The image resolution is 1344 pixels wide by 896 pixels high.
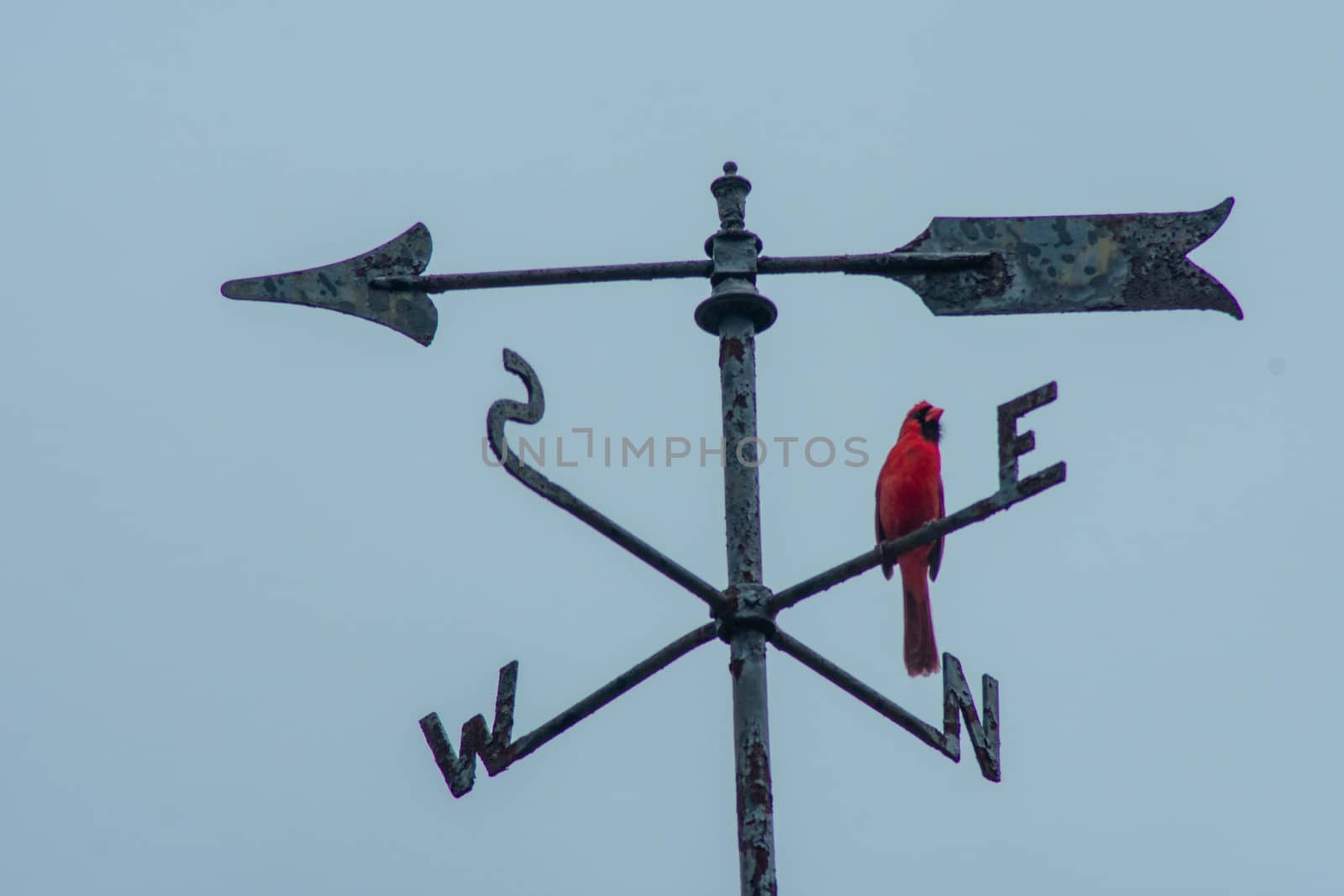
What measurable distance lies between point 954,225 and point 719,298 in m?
0.64

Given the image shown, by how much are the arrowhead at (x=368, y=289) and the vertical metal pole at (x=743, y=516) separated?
697 millimetres

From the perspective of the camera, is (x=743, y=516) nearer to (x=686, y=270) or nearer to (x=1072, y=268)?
(x=686, y=270)

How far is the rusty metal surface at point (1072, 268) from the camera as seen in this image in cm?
325

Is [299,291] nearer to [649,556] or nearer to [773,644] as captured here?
[649,556]

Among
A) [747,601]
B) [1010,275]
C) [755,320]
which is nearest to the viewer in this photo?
[747,601]

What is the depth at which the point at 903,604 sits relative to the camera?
6.55m

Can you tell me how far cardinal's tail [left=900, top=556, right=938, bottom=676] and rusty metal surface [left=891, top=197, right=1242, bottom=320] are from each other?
3.25 m

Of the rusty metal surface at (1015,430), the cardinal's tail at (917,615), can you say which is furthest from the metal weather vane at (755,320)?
the cardinal's tail at (917,615)

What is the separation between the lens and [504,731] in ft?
9.39

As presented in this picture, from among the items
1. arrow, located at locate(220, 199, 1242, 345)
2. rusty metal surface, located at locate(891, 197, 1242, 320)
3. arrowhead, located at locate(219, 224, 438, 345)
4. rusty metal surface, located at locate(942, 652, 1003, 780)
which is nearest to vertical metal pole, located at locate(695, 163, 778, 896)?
arrow, located at locate(220, 199, 1242, 345)

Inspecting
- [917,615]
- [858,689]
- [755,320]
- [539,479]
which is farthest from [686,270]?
[917,615]

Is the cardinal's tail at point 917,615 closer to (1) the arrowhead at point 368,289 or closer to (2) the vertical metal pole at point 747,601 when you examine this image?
(1) the arrowhead at point 368,289

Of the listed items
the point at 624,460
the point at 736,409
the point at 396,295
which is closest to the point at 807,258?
the point at 736,409

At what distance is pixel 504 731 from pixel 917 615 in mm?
3871
